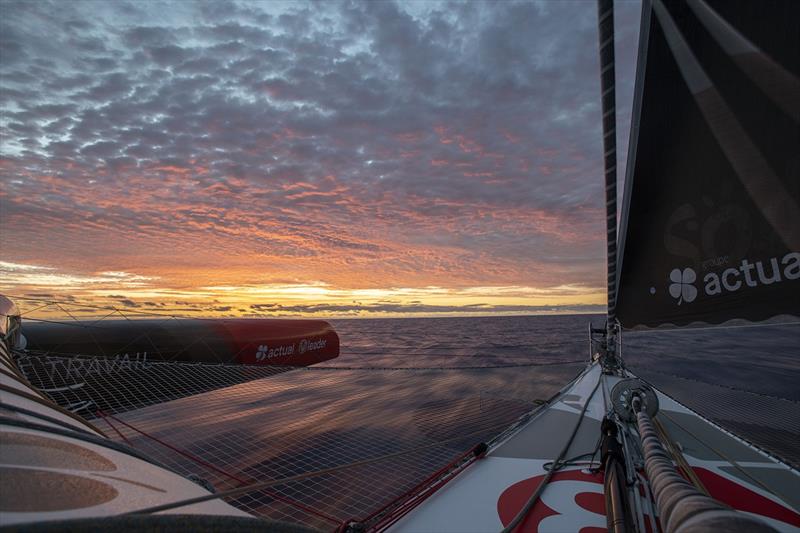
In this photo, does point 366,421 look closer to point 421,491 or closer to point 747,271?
point 421,491

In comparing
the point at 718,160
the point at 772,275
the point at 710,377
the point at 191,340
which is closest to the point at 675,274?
the point at 772,275

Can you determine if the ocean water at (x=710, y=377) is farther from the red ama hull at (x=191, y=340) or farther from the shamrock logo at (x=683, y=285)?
the red ama hull at (x=191, y=340)

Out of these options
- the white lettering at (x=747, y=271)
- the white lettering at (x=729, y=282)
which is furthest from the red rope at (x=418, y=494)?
the white lettering at (x=747, y=271)

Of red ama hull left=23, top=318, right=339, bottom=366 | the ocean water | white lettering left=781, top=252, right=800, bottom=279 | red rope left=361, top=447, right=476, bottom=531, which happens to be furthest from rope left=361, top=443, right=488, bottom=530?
red ama hull left=23, top=318, right=339, bottom=366

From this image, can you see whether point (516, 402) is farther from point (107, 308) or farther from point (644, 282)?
point (107, 308)

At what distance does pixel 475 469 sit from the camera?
4441mm

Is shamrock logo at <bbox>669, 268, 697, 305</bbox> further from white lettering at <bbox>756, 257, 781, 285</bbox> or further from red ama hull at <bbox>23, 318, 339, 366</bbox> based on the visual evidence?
red ama hull at <bbox>23, 318, 339, 366</bbox>

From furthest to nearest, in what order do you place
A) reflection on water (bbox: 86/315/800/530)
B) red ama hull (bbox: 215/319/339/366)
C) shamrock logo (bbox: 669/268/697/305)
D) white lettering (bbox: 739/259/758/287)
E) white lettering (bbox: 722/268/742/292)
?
1. red ama hull (bbox: 215/319/339/366)
2. reflection on water (bbox: 86/315/800/530)
3. shamrock logo (bbox: 669/268/697/305)
4. white lettering (bbox: 722/268/742/292)
5. white lettering (bbox: 739/259/758/287)

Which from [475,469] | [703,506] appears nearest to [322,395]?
[475,469]

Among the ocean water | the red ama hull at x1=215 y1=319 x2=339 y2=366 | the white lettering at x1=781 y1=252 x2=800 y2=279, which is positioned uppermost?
the white lettering at x1=781 y1=252 x2=800 y2=279

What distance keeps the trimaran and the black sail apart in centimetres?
1

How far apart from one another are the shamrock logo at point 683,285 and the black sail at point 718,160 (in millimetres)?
14

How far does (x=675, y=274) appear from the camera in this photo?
4.62m

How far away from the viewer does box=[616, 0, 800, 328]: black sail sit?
3289 mm
